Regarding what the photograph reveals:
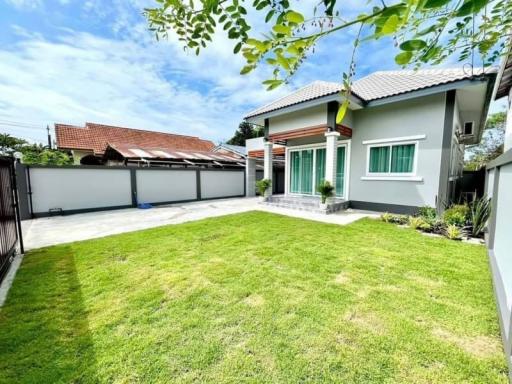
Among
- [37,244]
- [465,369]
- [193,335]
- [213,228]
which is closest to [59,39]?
[37,244]

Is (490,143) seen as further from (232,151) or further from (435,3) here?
(435,3)

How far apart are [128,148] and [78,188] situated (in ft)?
21.5

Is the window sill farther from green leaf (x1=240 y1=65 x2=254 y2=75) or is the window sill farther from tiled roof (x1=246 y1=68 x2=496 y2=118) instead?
green leaf (x1=240 y1=65 x2=254 y2=75)

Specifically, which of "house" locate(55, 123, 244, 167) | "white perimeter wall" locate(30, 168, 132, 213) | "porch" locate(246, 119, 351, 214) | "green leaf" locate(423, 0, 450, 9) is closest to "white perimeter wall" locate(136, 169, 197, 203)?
"white perimeter wall" locate(30, 168, 132, 213)

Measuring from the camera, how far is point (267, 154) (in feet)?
40.8

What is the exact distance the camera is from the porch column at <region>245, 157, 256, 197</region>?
54.7 feet

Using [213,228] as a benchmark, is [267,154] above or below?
above

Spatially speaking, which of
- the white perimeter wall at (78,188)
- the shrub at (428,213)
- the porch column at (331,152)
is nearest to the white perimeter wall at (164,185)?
the white perimeter wall at (78,188)

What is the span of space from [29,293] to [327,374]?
4.31 meters

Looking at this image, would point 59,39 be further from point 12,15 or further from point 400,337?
point 400,337

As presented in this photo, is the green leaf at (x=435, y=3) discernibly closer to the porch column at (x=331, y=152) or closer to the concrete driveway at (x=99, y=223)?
the concrete driveway at (x=99, y=223)

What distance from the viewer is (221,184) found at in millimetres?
15656

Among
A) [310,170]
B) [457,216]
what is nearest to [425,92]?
[457,216]

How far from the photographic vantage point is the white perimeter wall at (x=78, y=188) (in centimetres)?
918
